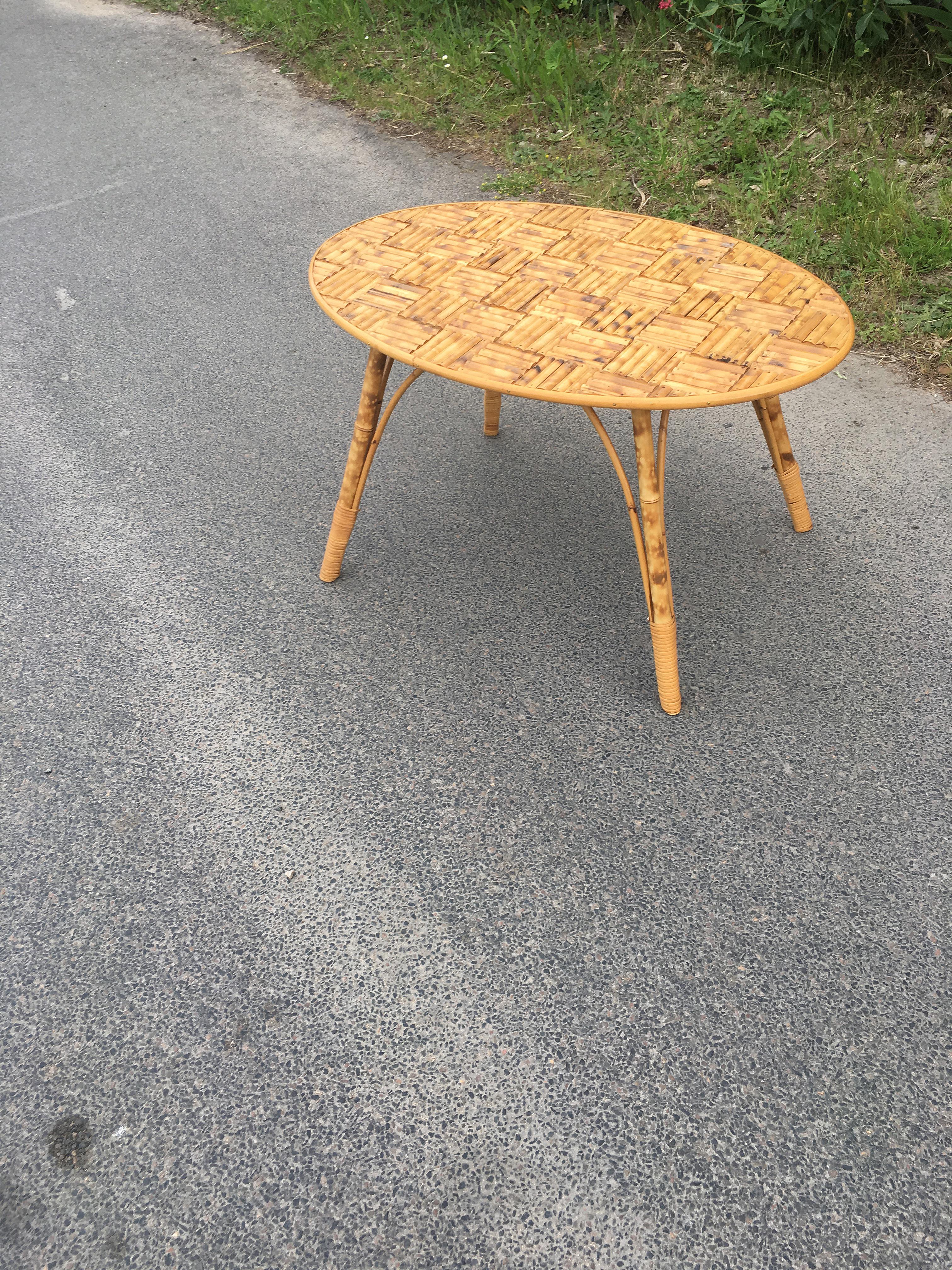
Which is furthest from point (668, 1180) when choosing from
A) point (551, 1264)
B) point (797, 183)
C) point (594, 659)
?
point (797, 183)

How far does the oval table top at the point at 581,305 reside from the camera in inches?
66.4

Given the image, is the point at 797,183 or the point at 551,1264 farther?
the point at 797,183

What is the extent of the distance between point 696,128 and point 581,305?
8.08 feet

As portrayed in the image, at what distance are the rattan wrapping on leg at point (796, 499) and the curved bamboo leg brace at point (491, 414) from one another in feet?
2.63

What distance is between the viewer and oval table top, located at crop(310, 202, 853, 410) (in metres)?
1.69

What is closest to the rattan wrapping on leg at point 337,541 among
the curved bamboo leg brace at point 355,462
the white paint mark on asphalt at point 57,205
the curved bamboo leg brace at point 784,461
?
the curved bamboo leg brace at point 355,462

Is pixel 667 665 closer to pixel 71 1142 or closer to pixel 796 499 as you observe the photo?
pixel 796 499

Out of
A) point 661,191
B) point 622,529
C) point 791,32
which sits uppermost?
point 791,32

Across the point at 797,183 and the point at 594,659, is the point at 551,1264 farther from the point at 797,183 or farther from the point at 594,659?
the point at 797,183

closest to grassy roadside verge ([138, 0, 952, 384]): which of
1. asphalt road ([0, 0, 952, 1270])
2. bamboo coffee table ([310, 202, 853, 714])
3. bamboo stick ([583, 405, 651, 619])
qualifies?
asphalt road ([0, 0, 952, 1270])

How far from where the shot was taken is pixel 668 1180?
1303mm

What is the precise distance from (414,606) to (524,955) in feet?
3.02

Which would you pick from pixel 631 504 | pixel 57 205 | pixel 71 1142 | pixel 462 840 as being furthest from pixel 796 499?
pixel 57 205

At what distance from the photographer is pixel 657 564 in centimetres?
183
